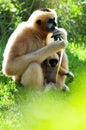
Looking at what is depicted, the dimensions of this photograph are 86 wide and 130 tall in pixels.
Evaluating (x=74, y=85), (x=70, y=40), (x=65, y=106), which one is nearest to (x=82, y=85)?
(x=74, y=85)

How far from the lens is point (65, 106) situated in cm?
801

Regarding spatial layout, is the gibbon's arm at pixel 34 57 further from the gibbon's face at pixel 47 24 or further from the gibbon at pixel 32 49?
the gibbon's face at pixel 47 24

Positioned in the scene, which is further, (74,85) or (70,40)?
(70,40)

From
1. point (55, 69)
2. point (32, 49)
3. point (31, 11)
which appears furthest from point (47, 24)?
point (31, 11)

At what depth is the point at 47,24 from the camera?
887 centimetres

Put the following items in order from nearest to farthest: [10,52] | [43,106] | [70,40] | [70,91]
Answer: [43,106] → [10,52] → [70,91] → [70,40]

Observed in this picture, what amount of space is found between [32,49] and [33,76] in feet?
1.74

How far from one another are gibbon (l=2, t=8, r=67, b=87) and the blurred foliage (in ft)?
17.2

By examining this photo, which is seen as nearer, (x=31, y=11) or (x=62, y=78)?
(x=62, y=78)

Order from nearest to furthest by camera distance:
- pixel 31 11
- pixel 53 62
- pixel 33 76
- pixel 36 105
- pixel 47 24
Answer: pixel 36 105 < pixel 33 76 < pixel 47 24 < pixel 53 62 < pixel 31 11

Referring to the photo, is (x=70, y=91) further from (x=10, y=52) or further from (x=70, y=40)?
(x=70, y=40)

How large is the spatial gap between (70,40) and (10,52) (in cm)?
602

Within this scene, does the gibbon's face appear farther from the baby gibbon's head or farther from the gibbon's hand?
the gibbon's hand

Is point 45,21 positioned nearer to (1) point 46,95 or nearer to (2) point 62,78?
(2) point 62,78
